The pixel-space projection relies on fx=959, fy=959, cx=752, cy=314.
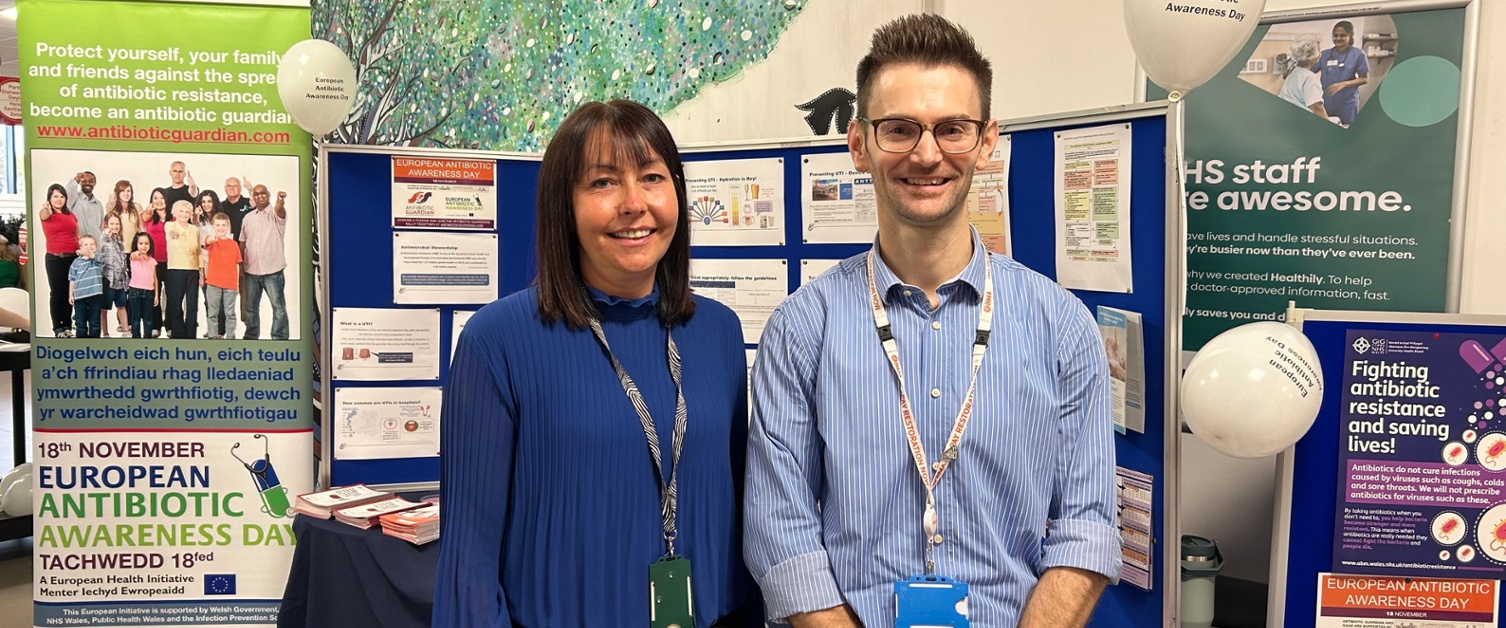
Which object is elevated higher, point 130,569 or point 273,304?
point 273,304

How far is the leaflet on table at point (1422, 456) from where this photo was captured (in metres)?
2.05

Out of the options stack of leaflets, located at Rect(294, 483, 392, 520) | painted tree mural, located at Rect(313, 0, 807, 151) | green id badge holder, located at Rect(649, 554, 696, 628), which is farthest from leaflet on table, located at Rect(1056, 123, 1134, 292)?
stack of leaflets, located at Rect(294, 483, 392, 520)

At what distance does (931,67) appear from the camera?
1.52 metres

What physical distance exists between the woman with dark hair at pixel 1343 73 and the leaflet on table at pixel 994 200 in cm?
86

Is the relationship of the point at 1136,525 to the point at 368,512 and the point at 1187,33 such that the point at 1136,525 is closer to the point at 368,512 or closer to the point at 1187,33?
the point at 1187,33

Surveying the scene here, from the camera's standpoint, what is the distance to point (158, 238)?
3.61 m

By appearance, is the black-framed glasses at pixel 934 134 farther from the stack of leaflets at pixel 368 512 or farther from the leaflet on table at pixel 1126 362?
the stack of leaflets at pixel 368 512

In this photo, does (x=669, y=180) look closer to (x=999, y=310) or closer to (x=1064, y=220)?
(x=999, y=310)

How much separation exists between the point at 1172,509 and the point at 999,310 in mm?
941

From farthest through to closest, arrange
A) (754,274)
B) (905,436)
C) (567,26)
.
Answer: (567,26) → (754,274) → (905,436)

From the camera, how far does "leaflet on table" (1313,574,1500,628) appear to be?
206 centimetres

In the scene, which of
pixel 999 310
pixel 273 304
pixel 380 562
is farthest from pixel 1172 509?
pixel 273 304

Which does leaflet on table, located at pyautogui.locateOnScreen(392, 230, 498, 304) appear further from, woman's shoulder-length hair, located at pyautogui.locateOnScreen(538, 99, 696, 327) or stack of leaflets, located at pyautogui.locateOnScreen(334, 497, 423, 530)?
woman's shoulder-length hair, located at pyautogui.locateOnScreen(538, 99, 696, 327)

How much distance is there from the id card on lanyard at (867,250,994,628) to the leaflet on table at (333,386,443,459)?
2.11 meters
